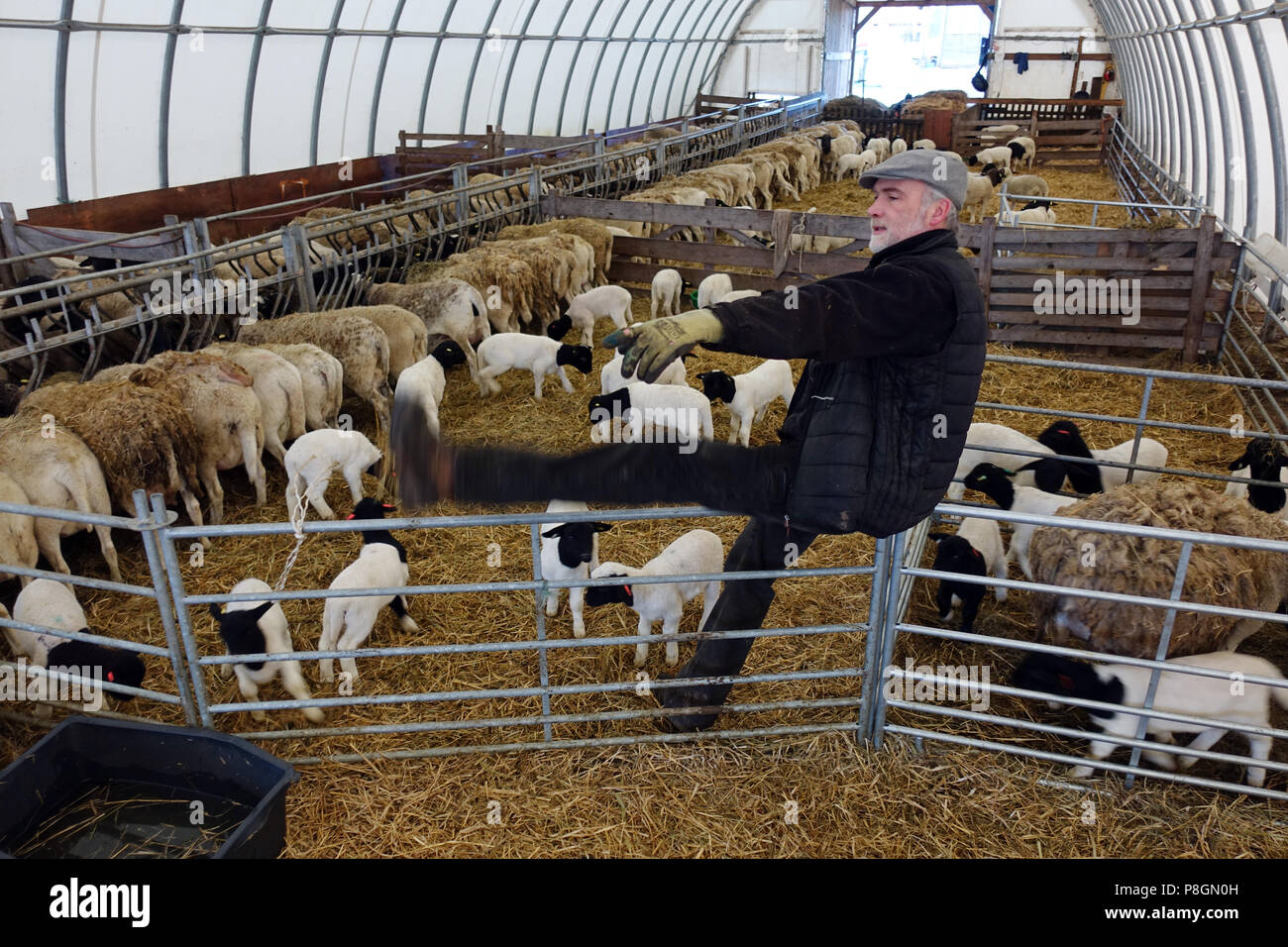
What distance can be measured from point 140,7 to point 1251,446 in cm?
1345

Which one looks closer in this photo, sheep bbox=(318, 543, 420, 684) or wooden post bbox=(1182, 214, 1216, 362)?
sheep bbox=(318, 543, 420, 684)

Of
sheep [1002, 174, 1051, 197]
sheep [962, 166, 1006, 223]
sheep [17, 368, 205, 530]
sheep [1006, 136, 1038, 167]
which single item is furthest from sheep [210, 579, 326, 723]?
sheep [1006, 136, 1038, 167]

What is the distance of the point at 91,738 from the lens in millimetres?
3893

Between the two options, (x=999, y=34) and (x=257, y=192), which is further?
(x=999, y=34)

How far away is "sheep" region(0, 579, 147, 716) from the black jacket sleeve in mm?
Answer: 3372

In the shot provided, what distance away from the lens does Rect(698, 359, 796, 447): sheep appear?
23.7 ft

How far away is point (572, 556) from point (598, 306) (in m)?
6.13

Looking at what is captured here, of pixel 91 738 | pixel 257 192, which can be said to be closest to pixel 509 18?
pixel 257 192

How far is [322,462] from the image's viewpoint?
20.5ft

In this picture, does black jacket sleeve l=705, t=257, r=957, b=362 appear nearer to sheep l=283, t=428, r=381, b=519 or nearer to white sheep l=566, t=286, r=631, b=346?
sheep l=283, t=428, r=381, b=519

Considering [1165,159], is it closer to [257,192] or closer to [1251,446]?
[1251,446]

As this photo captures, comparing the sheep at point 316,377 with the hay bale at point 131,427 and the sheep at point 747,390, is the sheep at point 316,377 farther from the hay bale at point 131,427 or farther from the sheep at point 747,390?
the sheep at point 747,390

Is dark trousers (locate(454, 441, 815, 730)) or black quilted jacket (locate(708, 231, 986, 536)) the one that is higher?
black quilted jacket (locate(708, 231, 986, 536))

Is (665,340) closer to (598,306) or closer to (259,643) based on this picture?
(259,643)
